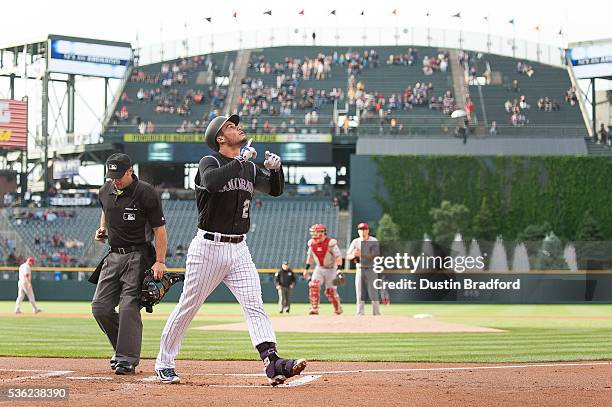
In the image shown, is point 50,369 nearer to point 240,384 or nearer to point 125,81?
point 240,384

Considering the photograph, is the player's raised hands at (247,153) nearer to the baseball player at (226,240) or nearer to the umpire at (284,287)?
the baseball player at (226,240)

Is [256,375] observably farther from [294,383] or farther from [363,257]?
[363,257]

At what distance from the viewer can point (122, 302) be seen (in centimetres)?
1009

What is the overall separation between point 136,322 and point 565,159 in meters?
47.5

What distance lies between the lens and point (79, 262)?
44.2 m

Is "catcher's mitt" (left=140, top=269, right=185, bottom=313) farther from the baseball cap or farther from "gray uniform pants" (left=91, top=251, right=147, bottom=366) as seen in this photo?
the baseball cap

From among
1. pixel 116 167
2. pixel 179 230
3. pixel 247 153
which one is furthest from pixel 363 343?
pixel 179 230

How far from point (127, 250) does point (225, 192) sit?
172 cm

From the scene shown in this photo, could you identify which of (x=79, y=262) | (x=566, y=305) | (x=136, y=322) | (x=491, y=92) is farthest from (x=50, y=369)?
(x=491, y=92)

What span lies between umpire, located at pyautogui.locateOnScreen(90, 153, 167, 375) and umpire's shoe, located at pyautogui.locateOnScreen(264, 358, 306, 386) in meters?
1.71

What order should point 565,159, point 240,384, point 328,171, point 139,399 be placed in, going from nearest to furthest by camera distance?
point 139,399 → point 240,384 → point 565,159 → point 328,171

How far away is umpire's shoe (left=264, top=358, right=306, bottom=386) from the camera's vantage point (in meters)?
8.66

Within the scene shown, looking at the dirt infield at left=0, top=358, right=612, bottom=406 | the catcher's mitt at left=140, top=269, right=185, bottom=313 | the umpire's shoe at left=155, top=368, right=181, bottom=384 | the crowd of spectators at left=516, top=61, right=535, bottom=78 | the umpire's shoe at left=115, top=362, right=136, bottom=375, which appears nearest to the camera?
the dirt infield at left=0, top=358, right=612, bottom=406

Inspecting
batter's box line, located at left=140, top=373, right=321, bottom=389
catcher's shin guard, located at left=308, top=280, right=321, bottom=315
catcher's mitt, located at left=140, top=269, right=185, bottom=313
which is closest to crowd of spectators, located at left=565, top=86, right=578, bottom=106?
catcher's shin guard, located at left=308, top=280, right=321, bottom=315
